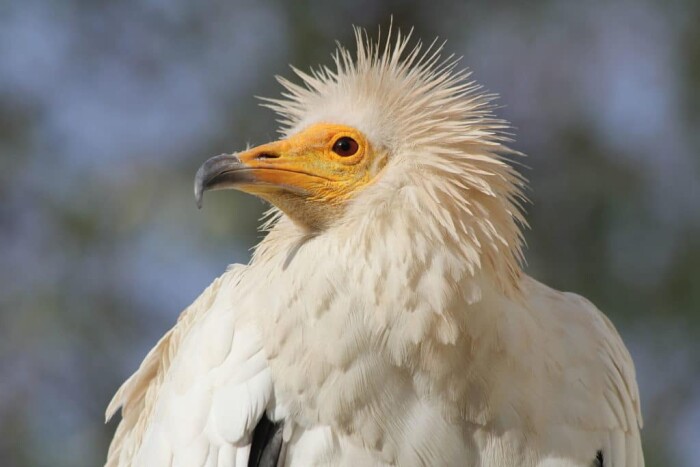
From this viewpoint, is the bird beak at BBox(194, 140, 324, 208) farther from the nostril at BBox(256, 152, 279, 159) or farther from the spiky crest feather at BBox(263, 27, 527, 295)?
the spiky crest feather at BBox(263, 27, 527, 295)

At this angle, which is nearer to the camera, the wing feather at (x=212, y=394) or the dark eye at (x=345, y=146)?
the wing feather at (x=212, y=394)

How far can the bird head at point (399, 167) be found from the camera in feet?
10.4

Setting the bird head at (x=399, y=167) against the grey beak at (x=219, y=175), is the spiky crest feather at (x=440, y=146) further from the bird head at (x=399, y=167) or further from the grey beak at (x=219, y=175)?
the grey beak at (x=219, y=175)

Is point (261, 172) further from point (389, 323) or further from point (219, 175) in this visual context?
point (389, 323)

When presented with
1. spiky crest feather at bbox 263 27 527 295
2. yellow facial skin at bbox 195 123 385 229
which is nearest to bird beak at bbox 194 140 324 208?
yellow facial skin at bbox 195 123 385 229

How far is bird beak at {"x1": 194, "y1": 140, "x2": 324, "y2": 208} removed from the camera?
3131mm

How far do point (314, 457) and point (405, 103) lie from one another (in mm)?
1122

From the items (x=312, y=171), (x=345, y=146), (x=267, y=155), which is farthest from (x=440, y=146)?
(x=267, y=155)

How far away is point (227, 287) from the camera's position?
11.4 ft

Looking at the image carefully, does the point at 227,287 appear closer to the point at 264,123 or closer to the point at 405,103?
the point at 405,103

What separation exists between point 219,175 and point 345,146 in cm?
43

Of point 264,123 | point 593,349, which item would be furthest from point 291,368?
point 264,123

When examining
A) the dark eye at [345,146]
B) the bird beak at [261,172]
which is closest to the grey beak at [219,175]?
the bird beak at [261,172]

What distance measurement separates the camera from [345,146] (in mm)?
3342
